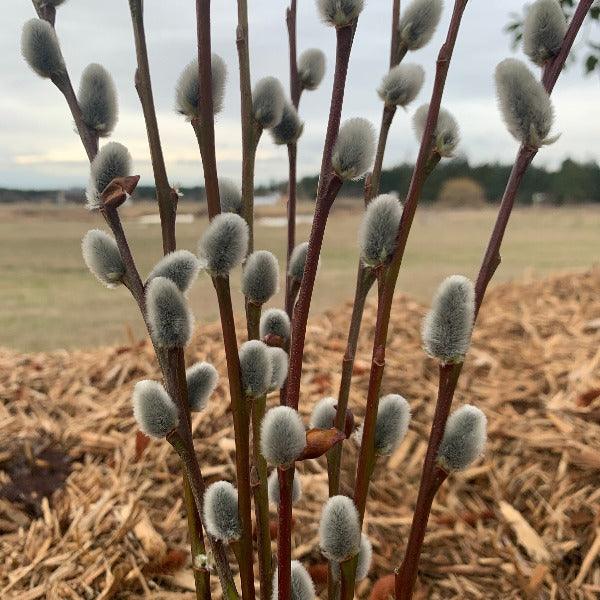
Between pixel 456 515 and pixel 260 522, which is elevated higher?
pixel 260 522

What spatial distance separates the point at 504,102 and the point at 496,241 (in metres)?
0.12

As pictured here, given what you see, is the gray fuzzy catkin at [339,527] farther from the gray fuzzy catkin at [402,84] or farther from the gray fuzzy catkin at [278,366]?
the gray fuzzy catkin at [402,84]

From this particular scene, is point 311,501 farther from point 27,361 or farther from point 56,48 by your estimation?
point 27,361

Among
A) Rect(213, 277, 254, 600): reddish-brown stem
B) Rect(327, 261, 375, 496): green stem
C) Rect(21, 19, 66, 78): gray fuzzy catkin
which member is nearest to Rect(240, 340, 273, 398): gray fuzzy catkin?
Rect(213, 277, 254, 600): reddish-brown stem

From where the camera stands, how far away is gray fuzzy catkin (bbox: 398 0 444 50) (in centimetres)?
80

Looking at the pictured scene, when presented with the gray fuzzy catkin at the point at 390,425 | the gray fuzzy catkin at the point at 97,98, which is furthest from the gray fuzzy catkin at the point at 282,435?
the gray fuzzy catkin at the point at 97,98

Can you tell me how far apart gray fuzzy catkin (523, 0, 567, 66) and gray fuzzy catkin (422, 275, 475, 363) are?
0.23 m

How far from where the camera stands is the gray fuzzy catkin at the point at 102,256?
2.42ft

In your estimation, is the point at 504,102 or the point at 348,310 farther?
the point at 348,310

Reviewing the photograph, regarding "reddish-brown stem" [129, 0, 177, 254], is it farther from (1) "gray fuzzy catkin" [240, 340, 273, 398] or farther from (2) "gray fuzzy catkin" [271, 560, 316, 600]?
(2) "gray fuzzy catkin" [271, 560, 316, 600]

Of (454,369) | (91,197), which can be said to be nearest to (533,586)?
(454,369)

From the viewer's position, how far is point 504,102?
2.20 ft

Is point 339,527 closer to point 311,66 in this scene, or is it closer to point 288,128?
point 288,128

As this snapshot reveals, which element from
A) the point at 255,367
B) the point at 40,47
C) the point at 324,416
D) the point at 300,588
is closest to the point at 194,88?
the point at 40,47
